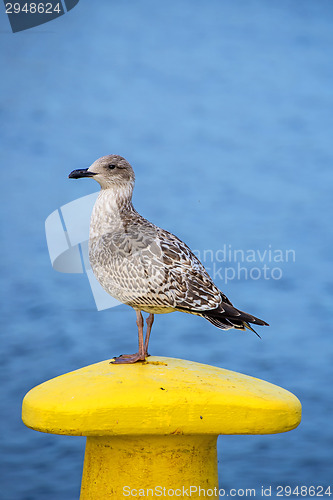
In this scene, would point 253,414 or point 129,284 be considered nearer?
point 253,414

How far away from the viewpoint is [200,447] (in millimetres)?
2137

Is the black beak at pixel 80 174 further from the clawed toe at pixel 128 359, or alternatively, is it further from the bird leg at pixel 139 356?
the clawed toe at pixel 128 359

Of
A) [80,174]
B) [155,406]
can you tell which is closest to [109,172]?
[80,174]

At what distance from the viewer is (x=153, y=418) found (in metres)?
1.99

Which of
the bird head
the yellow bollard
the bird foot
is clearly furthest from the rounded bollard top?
the bird head

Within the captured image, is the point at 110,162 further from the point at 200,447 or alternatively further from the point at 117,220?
the point at 200,447

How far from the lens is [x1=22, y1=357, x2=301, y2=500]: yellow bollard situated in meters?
1.99

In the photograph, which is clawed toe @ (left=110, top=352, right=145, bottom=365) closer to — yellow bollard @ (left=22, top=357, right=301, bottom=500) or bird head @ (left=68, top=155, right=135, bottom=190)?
yellow bollard @ (left=22, top=357, right=301, bottom=500)

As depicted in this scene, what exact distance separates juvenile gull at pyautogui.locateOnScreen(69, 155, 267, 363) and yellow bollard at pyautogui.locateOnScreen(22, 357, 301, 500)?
168 mm

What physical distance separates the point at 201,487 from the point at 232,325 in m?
0.44

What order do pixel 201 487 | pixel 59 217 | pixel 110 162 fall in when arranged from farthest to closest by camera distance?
pixel 59 217 → pixel 110 162 → pixel 201 487

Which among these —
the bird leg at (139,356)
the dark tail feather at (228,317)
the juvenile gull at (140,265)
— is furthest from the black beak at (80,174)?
the dark tail feather at (228,317)

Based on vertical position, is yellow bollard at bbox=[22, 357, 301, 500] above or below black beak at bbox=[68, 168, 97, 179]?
below

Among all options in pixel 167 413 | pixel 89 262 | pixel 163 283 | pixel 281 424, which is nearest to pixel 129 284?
pixel 163 283
